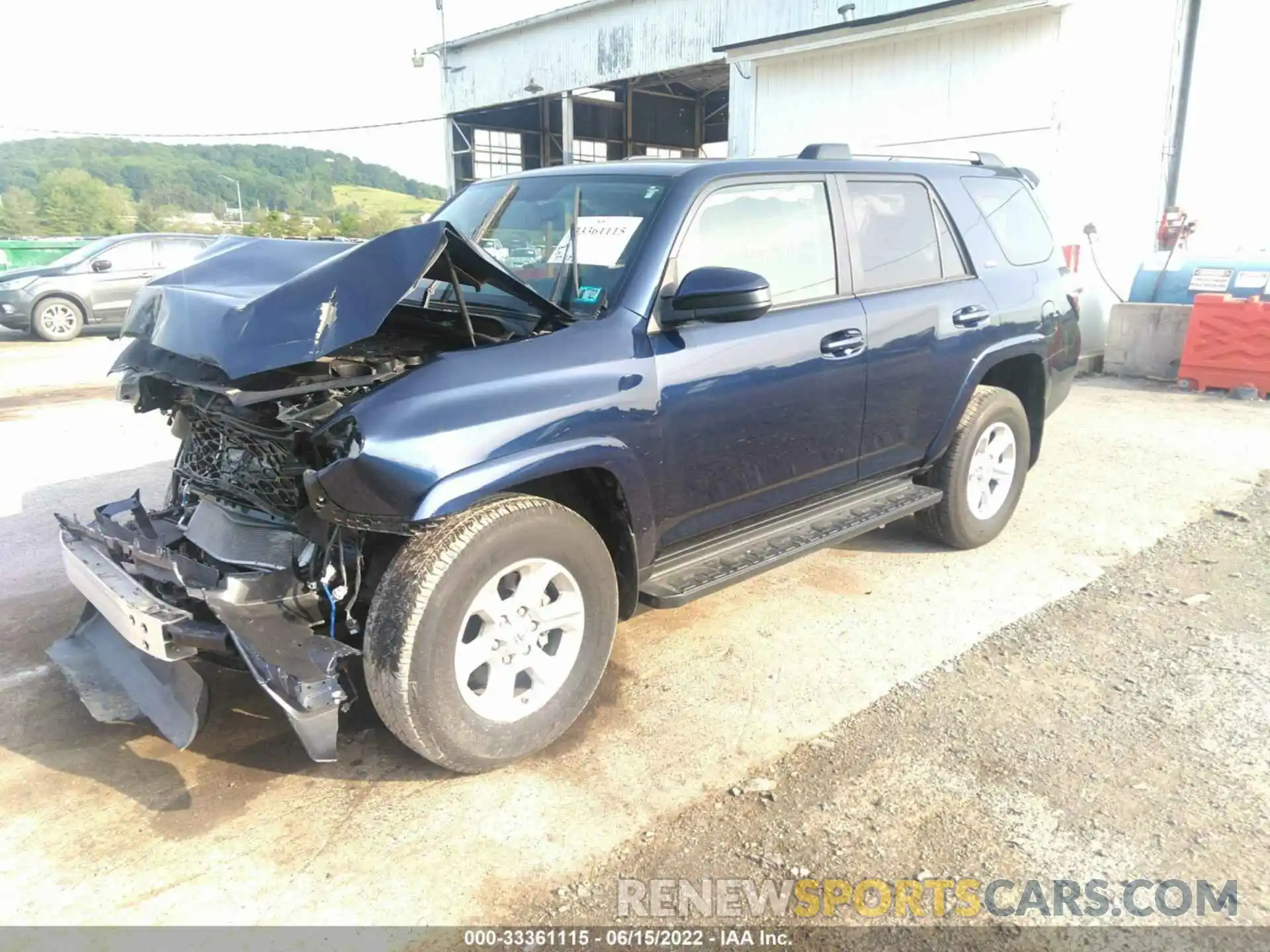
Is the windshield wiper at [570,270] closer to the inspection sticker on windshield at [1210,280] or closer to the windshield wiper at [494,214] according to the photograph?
the windshield wiper at [494,214]

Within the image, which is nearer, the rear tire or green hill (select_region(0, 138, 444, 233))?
the rear tire

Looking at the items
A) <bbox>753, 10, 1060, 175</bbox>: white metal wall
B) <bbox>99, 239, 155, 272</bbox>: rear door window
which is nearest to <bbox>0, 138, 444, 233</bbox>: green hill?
<bbox>99, 239, 155, 272</bbox>: rear door window

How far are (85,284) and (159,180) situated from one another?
56.2 meters

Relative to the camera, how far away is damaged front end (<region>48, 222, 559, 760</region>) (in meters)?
2.75

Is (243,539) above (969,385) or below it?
below

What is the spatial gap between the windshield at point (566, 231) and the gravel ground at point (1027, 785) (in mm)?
1837

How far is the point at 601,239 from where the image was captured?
3521 mm

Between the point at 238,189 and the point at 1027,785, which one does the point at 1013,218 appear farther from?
the point at 238,189

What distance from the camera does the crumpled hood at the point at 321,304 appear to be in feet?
9.05

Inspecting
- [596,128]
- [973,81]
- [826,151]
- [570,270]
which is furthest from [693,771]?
[596,128]

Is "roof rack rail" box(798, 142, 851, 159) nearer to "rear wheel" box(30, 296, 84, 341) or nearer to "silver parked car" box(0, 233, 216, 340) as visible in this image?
"silver parked car" box(0, 233, 216, 340)

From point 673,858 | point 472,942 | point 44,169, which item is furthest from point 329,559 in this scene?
point 44,169

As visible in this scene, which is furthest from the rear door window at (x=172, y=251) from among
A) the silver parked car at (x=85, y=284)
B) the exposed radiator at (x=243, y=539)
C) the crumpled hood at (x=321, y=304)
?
the crumpled hood at (x=321, y=304)

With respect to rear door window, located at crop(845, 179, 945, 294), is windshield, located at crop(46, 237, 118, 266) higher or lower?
lower
